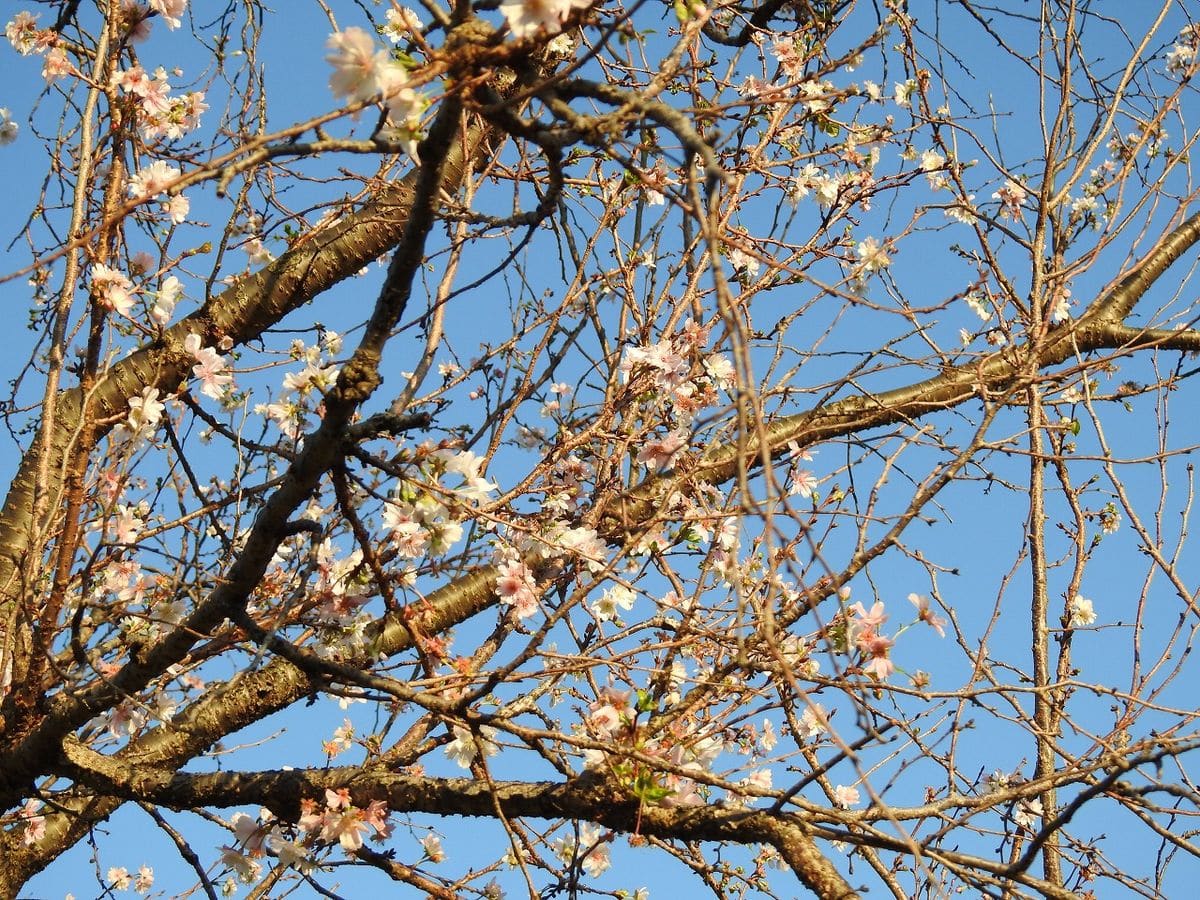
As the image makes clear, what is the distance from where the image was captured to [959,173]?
3139 mm

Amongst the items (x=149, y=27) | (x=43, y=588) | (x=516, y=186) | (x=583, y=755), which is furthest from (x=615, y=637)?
(x=149, y=27)

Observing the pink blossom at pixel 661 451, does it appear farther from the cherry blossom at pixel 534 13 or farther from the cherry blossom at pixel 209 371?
the cherry blossom at pixel 534 13

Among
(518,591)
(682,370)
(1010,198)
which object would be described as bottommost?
(518,591)

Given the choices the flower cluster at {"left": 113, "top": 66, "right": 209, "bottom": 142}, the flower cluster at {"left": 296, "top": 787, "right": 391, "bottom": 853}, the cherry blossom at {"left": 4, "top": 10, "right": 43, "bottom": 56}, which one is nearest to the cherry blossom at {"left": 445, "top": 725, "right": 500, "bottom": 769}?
the flower cluster at {"left": 296, "top": 787, "right": 391, "bottom": 853}

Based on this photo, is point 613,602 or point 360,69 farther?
point 613,602

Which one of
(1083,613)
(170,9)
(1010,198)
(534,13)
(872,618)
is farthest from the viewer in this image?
(1010,198)

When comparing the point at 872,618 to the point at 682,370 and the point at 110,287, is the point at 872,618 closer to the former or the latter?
the point at 682,370

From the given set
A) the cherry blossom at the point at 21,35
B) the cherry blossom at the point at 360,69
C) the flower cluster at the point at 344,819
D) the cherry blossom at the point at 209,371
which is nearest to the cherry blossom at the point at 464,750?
the flower cluster at the point at 344,819

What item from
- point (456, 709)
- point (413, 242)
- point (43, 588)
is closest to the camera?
point (413, 242)

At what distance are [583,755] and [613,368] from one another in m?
1.11

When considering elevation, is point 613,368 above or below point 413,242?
above

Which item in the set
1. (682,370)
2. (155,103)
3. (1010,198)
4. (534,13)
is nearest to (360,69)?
(534,13)

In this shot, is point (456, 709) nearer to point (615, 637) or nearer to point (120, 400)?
point (615, 637)

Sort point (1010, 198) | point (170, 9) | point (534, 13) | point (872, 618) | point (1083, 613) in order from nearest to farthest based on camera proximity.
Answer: point (534, 13)
point (872, 618)
point (170, 9)
point (1083, 613)
point (1010, 198)
